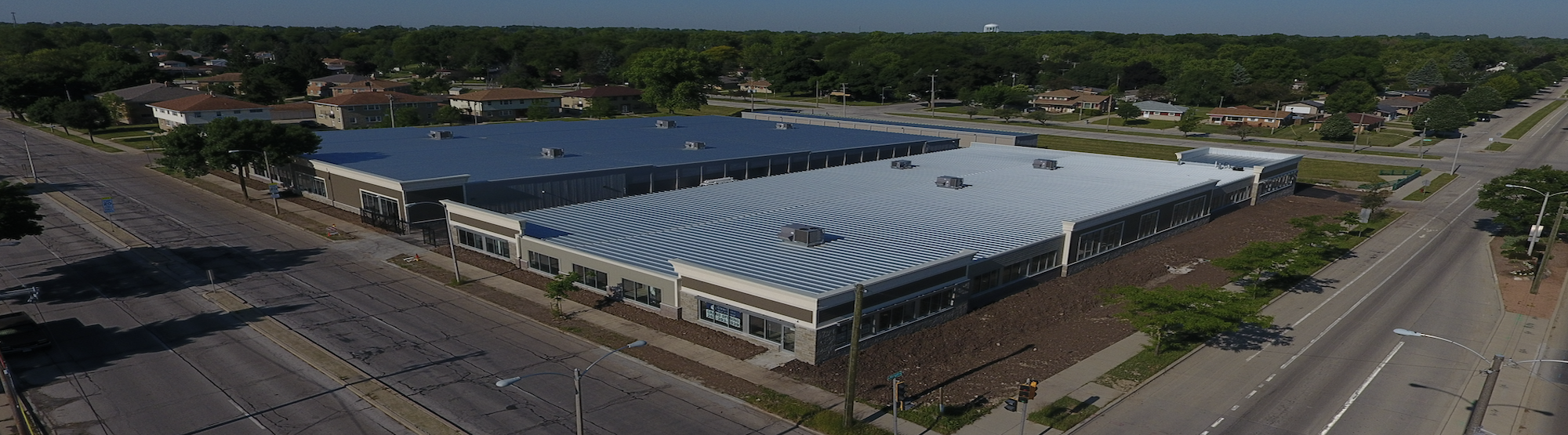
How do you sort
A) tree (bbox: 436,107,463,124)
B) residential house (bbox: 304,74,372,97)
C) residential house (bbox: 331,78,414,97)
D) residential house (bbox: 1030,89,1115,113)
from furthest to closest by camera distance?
residential house (bbox: 304,74,372,97)
residential house (bbox: 1030,89,1115,113)
residential house (bbox: 331,78,414,97)
tree (bbox: 436,107,463,124)

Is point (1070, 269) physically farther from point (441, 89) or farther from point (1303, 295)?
point (441, 89)

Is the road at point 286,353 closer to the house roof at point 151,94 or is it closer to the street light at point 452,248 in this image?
the street light at point 452,248

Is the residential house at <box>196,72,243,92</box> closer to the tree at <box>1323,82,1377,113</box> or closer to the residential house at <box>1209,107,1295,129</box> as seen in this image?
the residential house at <box>1209,107,1295,129</box>

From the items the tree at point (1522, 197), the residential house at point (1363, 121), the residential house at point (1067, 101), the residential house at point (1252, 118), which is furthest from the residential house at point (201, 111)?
the residential house at point (1363, 121)

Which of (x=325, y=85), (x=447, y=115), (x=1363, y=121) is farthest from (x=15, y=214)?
(x=1363, y=121)

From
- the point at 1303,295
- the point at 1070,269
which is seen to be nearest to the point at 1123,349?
the point at 1070,269

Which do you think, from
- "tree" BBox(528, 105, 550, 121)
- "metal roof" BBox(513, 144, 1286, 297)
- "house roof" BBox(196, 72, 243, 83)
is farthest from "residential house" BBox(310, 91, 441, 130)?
"metal roof" BBox(513, 144, 1286, 297)

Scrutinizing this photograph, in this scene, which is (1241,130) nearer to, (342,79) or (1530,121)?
(1530,121)

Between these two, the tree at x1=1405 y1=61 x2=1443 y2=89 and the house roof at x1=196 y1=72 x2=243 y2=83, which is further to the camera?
the tree at x1=1405 y1=61 x2=1443 y2=89
